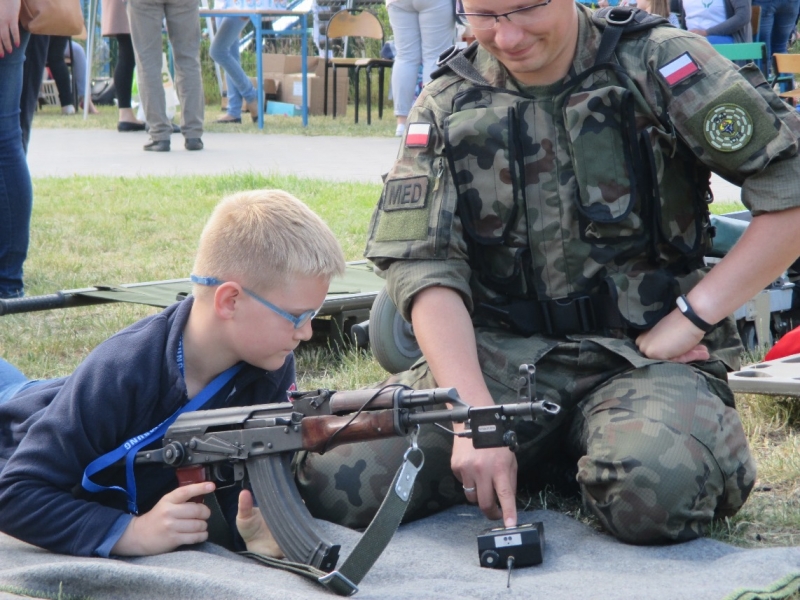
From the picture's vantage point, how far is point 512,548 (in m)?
2.32

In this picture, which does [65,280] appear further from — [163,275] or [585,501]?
[585,501]

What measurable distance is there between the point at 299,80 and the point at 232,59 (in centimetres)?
181

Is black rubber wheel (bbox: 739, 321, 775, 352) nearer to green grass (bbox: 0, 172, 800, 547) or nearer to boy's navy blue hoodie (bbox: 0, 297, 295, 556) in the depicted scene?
green grass (bbox: 0, 172, 800, 547)

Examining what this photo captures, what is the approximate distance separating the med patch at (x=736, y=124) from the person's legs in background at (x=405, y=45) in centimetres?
754

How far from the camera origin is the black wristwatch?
99.7 inches

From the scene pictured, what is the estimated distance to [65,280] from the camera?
5.38m

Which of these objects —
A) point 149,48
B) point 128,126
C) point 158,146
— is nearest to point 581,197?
point 149,48

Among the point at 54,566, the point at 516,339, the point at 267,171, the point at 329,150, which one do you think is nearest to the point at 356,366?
the point at 516,339

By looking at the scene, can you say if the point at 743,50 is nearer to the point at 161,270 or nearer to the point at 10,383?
the point at 161,270

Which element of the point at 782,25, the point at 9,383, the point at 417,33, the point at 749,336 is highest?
the point at 782,25

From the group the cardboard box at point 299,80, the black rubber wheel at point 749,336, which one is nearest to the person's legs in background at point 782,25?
the cardboard box at point 299,80

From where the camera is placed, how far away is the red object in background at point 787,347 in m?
3.64

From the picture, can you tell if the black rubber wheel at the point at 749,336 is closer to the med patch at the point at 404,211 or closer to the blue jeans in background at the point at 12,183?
the med patch at the point at 404,211

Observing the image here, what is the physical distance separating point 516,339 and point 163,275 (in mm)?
3173
